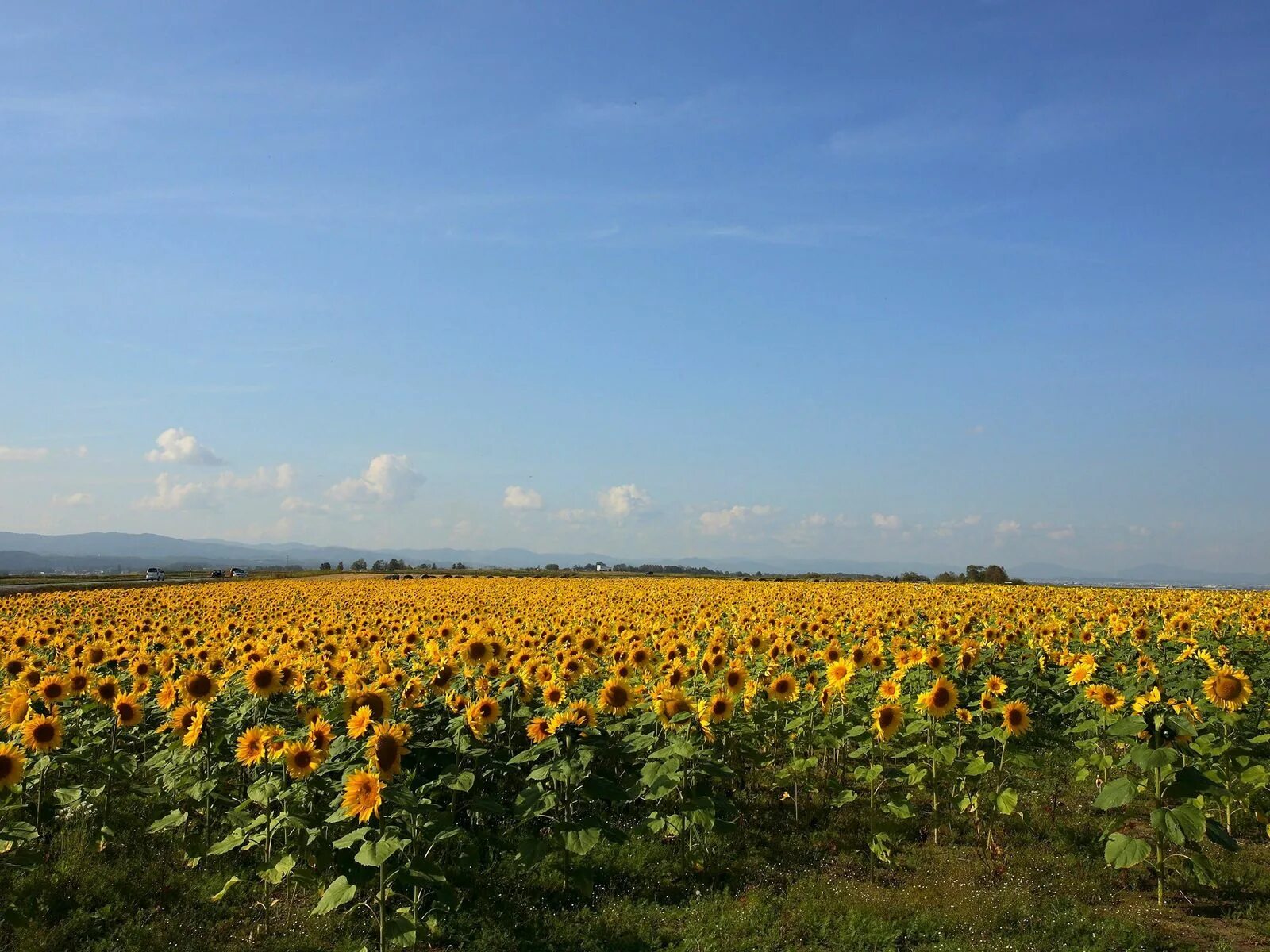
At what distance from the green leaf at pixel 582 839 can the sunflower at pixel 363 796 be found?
1.88m

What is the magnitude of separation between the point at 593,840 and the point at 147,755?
7366 mm

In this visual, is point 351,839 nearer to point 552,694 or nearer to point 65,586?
point 552,694

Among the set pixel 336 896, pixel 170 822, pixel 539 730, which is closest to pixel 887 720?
pixel 539 730

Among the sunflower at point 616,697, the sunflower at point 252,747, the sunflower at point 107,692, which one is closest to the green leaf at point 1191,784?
the sunflower at point 616,697

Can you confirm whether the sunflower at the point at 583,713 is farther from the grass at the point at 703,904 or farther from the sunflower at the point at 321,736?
the sunflower at the point at 321,736

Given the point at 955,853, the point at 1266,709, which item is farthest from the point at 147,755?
the point at 1266,709

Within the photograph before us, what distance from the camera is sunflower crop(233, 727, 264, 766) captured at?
768cm

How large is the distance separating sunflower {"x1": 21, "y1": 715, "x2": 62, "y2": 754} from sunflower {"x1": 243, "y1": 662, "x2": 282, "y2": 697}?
5.78 ft

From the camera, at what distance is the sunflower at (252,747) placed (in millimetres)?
7684

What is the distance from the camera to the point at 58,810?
923 cm

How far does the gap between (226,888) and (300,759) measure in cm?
146

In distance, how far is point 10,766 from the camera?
7266 millimetres

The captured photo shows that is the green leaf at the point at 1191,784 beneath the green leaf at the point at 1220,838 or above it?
above

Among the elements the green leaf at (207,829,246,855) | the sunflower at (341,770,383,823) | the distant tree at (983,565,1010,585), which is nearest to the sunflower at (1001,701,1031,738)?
the sunflower at (341,770,383,823)
